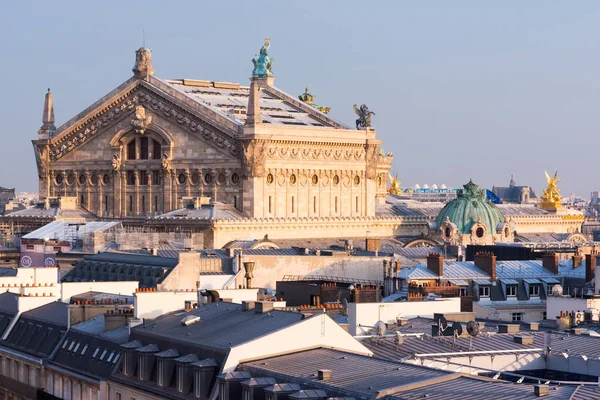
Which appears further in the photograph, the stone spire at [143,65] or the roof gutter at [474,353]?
the stone spire at [143,65]

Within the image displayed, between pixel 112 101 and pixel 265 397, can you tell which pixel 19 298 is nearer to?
pixel 265 397

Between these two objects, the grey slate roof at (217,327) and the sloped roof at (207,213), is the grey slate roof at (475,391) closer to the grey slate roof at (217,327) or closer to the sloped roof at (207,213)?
the grey slate roof at (217,327)

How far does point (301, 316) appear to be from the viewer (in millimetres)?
49188

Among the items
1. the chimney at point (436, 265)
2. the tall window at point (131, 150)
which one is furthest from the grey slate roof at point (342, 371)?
the tall window at point (131, 150)

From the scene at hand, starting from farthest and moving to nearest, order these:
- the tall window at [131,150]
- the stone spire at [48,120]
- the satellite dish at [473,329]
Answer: the stone spire at [48,120], the tall window at [131,150], the satellite dish at [473,329]

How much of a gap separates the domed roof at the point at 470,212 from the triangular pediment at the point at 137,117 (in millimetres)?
16230

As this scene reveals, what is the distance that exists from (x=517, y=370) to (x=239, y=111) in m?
91.9

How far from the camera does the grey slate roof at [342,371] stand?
1630 inches

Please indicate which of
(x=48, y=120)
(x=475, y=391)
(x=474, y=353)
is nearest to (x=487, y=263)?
(x=474, y=353)

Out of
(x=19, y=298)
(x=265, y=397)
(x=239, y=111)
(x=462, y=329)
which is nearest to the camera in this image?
(x=265, y=397)

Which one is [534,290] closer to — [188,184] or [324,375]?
[324,375]

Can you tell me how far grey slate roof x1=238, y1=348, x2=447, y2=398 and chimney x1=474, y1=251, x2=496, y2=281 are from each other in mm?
41280

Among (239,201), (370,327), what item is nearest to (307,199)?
(239,201)

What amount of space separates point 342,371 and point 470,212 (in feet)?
294
